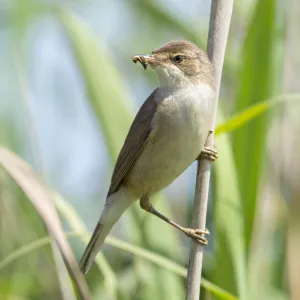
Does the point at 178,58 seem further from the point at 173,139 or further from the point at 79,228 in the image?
the point at 79,228

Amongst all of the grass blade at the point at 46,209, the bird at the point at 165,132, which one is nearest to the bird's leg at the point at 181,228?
the bird at the point at 165,132

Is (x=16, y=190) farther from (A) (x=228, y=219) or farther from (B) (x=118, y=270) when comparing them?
(A) (x=228, y=219)

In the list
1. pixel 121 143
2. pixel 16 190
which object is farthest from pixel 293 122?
pixel 16 190

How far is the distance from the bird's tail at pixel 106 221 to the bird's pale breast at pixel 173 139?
69mm

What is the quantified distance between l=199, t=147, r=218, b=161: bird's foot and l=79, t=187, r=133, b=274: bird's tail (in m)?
0.51

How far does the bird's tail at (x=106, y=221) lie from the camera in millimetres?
2574

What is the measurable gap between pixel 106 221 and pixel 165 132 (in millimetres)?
443

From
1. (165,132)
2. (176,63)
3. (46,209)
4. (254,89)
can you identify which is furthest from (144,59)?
(46,209)

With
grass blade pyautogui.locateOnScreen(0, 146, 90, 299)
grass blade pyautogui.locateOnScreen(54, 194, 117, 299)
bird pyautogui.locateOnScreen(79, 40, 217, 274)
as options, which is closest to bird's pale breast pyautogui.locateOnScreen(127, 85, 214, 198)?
bird pyautogui.locateOnScreen(79, 40, 217, 274)

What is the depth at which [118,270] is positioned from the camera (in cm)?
312

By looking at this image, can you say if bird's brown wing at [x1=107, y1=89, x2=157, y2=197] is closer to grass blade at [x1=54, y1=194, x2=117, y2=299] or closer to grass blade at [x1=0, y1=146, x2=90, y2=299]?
grass blade at [x1=54, y1=194, x2=117, y2=299]

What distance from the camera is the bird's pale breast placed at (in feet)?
8.00

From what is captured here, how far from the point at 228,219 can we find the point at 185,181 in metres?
0.95

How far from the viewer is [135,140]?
8.79 ft
